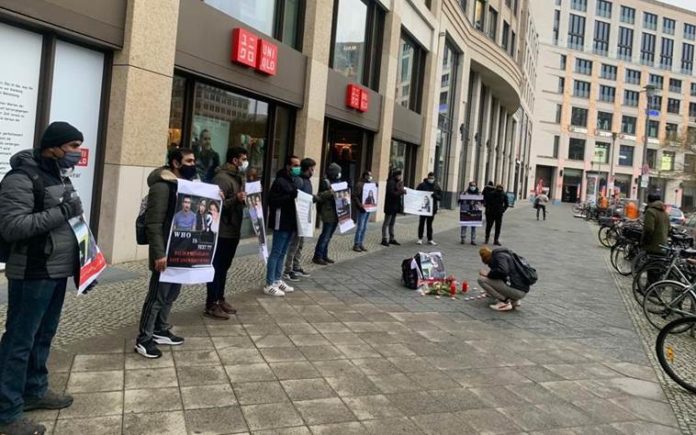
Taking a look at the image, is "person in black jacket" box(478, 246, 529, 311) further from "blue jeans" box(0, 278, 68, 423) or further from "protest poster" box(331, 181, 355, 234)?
"blue jeans" box(0, 278, 68, 423)

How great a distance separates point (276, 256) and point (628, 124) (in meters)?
83.6

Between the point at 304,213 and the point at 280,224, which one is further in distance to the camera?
the point at 304,213

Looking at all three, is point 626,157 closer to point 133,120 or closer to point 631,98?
point 631,98

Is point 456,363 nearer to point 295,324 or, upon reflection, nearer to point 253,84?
point 295,324

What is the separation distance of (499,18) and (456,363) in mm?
31203

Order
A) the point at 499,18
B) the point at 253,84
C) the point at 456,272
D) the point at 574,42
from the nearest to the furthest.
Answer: the point at 456,272 → the point at 253,84 → the point at 499,18 → the point at 574,42

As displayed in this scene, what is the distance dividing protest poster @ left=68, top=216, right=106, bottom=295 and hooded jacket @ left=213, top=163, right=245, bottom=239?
2099 mm

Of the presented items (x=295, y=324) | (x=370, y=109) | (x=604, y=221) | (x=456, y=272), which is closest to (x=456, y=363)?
(x=295, y=324)

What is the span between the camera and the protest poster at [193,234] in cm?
468

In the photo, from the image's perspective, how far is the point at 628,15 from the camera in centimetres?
8069

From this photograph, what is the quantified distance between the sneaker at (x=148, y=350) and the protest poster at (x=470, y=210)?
1116 cm

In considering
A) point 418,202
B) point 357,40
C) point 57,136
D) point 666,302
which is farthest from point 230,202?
point 357,40

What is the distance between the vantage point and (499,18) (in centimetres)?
Answer: 3253

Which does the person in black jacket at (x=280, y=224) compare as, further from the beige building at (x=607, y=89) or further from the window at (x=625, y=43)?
the window at (x=625, y=43)
